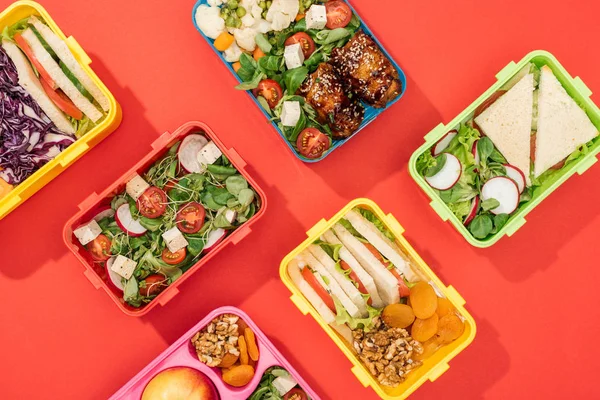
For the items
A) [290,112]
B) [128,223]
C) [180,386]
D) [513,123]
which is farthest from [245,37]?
[180,386]

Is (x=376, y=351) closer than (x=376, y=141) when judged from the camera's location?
Yes

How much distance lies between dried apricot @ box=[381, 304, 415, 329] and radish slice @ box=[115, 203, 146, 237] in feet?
3.16

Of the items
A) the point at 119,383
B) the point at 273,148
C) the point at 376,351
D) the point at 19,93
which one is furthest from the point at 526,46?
the point at 119,383

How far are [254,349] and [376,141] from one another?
93 centimetres

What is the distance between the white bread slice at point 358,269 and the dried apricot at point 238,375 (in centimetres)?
52

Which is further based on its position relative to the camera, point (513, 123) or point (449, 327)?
point (513, 123)

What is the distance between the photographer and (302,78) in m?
2.05

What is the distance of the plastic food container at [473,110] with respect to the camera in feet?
6.75

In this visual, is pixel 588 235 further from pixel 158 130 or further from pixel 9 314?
pixel 9 314

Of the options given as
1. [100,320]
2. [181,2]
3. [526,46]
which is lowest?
[526,46]

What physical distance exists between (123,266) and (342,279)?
0.81 metres

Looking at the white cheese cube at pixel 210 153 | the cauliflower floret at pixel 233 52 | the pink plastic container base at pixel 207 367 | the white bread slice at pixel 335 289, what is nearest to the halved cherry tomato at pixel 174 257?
the pink plastic container base at pixel 207 367

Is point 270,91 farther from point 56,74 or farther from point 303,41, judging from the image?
point 56,74

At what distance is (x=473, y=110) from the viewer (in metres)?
2.09
